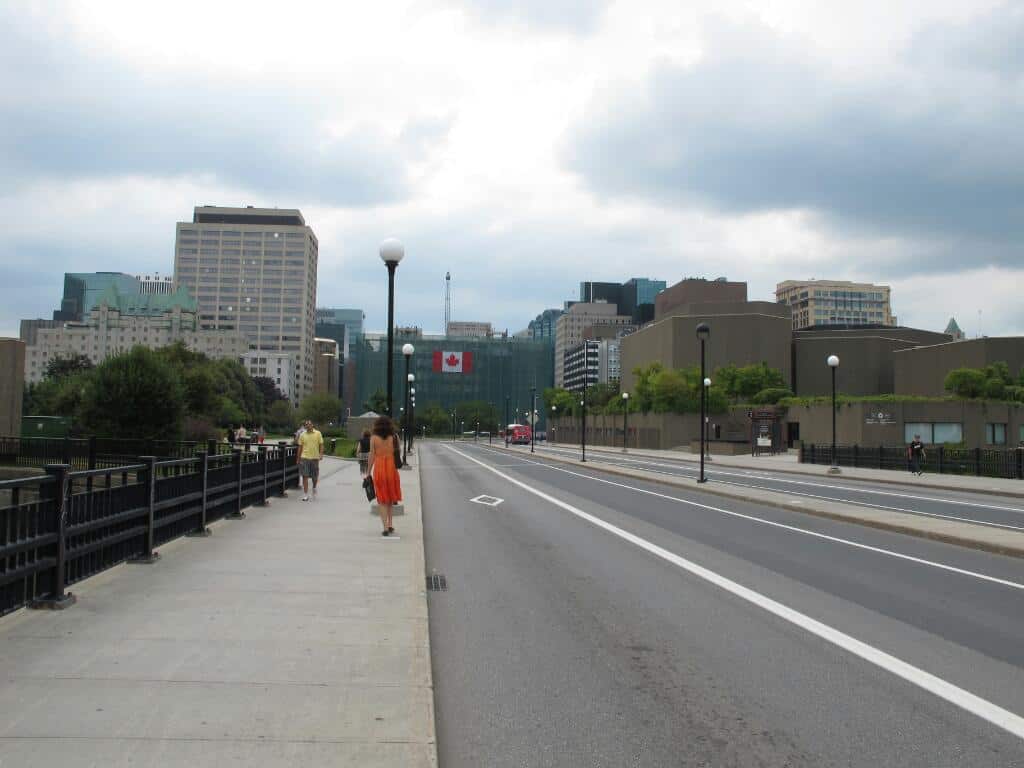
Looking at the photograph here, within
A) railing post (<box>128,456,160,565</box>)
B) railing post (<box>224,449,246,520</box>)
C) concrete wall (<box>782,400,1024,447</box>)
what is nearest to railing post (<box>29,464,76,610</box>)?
railing post (<box>128,456,160,565</box>)

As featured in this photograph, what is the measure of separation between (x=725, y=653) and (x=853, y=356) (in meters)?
116

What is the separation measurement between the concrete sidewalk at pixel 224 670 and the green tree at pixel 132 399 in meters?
33.2

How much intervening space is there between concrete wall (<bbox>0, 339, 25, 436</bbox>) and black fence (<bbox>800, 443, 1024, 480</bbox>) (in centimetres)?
3934

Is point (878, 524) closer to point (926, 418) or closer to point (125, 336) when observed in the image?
point (926, 418)

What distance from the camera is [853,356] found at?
11419 cm

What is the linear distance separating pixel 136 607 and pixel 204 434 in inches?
1907

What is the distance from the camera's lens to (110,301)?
19462 cm

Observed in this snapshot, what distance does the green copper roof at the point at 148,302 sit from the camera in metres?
190

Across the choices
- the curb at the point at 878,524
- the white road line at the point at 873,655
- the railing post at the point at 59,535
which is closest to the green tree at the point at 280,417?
the curb at the point at 878,524

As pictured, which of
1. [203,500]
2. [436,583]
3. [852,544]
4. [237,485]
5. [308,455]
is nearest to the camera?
[436,583]

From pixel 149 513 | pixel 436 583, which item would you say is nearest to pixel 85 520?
pixel 149 513

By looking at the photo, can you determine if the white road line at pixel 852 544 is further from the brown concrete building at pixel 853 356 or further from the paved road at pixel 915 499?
the brown concrete building at pixel 853 356

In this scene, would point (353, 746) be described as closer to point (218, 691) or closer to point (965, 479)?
point (218, 691)

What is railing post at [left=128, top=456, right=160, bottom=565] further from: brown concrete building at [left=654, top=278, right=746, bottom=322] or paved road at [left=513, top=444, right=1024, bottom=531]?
brown concrete building at [left=654, top=278, right=746, bottom=322]
